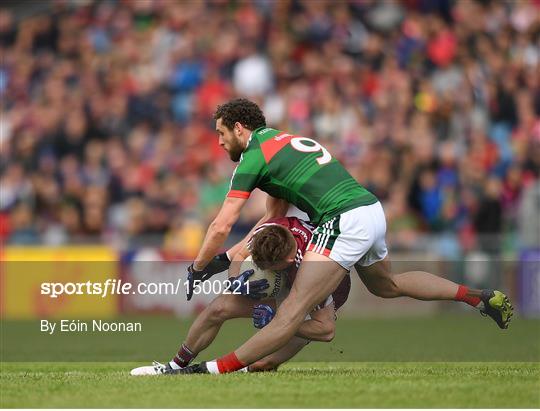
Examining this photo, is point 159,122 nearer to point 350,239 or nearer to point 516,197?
point 516,197

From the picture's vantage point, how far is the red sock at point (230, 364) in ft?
30.6

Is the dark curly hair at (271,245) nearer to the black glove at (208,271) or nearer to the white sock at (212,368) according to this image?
the black glove at (208,271)

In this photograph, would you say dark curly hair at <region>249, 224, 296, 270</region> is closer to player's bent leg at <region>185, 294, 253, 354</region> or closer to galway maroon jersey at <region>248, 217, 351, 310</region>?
galway maroon jersey at <region>248, 217, 351, 310</region>

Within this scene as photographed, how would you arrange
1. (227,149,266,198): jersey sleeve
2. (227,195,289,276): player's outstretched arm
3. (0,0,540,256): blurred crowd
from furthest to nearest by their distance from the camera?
(0,0,540,256): blurred crowd → (227,195,289,276): player's outstretched arm → (227,149,266,198): jersey sleeve

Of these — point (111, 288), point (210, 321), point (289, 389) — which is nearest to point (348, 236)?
point (210, 321)

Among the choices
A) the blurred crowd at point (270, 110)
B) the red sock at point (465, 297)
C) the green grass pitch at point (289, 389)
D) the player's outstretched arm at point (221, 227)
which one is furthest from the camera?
the blurred crowd at point (270, 110)

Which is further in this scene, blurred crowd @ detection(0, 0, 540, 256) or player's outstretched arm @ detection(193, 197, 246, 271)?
blurred crowd @ detection(0, 0, 540, 256)

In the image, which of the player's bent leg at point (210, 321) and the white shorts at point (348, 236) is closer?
the white shorts at point (348, 236)

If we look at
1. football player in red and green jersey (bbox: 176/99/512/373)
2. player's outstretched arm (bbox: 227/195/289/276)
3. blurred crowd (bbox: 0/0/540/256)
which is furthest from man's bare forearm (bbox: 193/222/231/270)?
blurred crowd (bbox: 0/0/540/256)

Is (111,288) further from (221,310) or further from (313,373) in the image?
(221,310)

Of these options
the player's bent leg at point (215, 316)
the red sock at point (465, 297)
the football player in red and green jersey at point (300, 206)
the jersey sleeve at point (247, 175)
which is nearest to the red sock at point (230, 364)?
the football player in red and green jersey at point (300, 206)

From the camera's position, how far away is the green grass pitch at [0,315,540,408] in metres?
8.11

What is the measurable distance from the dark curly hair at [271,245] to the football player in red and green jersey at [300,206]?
0.55 ft

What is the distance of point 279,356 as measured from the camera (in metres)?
9.99
